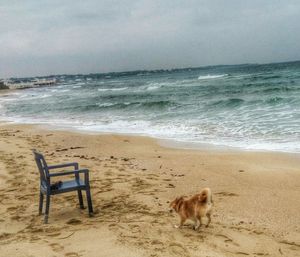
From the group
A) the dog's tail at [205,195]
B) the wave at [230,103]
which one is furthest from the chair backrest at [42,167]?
the wave at [230,103]

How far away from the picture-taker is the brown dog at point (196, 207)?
4684mm

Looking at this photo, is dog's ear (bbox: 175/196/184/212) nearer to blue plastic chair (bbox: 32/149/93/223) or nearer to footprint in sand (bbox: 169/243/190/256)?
footprint in sand (bbox: 169/243/190/256)

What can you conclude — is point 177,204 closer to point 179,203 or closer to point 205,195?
point 179,203

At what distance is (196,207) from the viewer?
4828 mm

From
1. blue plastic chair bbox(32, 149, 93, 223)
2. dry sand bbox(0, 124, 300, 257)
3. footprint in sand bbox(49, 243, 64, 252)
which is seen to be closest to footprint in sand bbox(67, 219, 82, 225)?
dry sand bbox(0, 124, 300, 257)

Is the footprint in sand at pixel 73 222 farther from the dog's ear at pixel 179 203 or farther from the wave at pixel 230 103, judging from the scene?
the wave at pixel 230 103

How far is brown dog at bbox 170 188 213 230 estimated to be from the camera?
4684 millimetres

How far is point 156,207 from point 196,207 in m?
1.12

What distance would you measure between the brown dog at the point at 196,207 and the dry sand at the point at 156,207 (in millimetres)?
161

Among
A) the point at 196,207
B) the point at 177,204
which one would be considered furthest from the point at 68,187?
the point at 196,207

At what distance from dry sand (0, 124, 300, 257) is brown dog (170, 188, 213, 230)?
16 cm

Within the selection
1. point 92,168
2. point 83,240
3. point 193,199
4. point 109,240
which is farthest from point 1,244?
point 92,168

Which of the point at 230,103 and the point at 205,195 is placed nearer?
the point at 205,195

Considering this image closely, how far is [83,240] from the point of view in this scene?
4.64m
